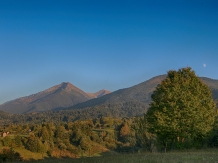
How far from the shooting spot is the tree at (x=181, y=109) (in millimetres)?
37031

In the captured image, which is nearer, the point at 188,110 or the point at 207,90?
the point at 188,110

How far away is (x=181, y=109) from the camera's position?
3744cm

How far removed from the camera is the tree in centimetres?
3703

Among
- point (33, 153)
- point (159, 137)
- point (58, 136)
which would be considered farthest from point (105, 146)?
point (159, 137)

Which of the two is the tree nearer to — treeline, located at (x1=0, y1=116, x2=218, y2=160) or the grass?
the grass

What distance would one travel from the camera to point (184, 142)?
39594mm

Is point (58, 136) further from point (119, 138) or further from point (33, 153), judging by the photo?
point (119, 138)

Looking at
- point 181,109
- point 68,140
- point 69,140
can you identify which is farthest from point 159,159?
point 69,140

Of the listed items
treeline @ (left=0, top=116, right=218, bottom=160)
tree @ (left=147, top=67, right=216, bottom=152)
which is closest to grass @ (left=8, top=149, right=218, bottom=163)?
tree @ (left=147, top=67, right=216, bottom=152)

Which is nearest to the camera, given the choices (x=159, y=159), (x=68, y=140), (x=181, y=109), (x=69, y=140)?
(x=159, y=159)

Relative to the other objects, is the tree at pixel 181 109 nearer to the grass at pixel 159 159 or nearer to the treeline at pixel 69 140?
the grass at pixel 159 159

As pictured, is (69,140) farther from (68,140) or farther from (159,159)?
(159,159)

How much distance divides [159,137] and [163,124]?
5024mm

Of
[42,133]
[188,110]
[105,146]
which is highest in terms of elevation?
[188,110]
